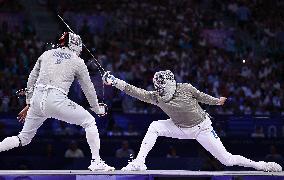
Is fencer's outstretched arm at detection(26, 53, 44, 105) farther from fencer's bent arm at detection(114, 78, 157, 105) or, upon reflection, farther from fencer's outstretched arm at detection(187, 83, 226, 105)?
fencer's outstretched arm at detection(187, 83, 226, 105)

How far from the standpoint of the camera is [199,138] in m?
8.31

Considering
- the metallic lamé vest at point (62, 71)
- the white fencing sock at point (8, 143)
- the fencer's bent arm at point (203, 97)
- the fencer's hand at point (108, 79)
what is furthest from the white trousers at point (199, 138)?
the white fencing sock at point (8, 143)

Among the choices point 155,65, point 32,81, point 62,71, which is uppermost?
point 62,71

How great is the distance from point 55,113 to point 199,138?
2.01 metres

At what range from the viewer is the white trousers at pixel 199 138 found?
8.19 metres

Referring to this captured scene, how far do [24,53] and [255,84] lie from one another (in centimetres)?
595

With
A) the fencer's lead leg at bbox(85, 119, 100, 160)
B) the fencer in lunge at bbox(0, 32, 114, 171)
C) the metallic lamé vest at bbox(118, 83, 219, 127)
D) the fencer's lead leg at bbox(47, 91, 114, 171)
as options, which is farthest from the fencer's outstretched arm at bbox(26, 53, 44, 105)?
the metallic lamé vest at bbox(118, 83, 219, 127)

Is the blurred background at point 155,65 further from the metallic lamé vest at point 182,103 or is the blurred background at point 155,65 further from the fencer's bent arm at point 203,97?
the fencer's bent arm at point 203,97

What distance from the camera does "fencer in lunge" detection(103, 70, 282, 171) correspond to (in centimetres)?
819

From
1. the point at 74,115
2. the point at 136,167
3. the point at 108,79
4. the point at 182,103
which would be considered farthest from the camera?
the point at 108,79

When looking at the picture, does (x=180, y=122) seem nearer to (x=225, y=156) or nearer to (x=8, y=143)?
(x=225, y=156)

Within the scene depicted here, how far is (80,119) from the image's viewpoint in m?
7.62

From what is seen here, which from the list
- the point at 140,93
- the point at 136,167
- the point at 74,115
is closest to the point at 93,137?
the point at 74,115

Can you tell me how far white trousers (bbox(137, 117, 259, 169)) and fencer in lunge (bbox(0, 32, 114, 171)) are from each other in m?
0.74
